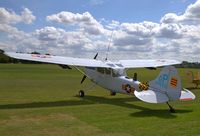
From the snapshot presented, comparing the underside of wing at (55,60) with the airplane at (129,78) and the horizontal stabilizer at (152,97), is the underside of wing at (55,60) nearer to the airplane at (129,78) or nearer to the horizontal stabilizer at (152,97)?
the airplane at (129,78)

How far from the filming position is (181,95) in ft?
37.9

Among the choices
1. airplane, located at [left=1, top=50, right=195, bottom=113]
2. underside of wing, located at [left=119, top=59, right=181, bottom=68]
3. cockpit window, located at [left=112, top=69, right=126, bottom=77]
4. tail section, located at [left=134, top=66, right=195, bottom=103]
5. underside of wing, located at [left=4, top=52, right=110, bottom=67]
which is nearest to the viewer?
tail section, located at [left=134, top=66, right=195, bottom=103]

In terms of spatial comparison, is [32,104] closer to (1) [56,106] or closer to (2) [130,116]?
(1) [56,106]

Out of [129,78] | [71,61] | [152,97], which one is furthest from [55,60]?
[152,97]

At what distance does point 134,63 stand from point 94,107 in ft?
19.6

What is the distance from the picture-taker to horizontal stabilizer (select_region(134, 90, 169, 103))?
1073cm

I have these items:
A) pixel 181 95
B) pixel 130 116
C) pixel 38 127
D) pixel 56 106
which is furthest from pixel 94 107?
pixel 38 127

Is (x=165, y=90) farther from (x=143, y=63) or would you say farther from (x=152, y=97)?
(x=143, y=63)

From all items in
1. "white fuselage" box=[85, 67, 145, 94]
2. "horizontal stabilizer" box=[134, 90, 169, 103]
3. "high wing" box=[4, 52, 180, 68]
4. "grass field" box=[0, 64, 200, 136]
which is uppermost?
"high wing" box=[4, 52, 180, 68]

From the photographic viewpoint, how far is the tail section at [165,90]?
35.9 ft

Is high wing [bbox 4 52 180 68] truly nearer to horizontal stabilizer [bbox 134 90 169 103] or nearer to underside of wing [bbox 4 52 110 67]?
underside of wing [bbox 4 52 110 67]

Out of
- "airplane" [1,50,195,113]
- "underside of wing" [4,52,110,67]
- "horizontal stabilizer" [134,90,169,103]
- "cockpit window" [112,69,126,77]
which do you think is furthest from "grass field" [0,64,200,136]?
"underside of wing" [4,52,110,67]

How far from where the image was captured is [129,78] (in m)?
14.2

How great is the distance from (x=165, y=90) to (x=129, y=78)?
10.2 feet
